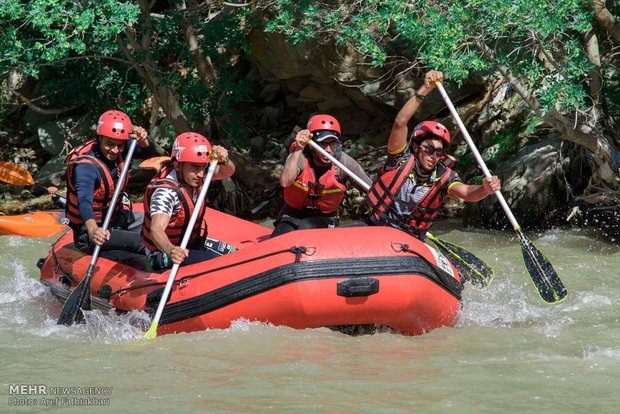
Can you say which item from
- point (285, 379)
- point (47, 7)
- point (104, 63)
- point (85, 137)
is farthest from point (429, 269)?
point (85, 137)

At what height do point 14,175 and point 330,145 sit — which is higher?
point 330,145

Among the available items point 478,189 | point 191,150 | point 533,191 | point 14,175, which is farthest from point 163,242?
point 14,175

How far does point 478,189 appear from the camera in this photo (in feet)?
16.3

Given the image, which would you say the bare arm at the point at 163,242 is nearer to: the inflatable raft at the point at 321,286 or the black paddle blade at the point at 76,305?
the inflatable raft at the point at 321,286

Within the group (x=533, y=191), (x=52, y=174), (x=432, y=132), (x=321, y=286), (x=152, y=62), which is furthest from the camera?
(x=52, y=174)

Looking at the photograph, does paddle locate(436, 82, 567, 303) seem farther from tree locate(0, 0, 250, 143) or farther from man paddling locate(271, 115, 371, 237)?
tree locate(0, 0, 250, 143)

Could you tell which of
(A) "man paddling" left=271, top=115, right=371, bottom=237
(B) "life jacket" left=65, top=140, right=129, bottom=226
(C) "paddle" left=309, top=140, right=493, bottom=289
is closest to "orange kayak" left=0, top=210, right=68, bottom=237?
(B) "life jacket" left=65, top=140, right=129, bottom=226

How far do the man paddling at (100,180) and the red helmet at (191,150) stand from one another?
0.95 metres

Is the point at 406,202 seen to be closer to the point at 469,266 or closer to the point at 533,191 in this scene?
the point at 469,266

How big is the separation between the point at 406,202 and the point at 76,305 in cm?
260

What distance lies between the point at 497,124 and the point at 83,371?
683 cm

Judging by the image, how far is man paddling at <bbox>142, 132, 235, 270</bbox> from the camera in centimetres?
488

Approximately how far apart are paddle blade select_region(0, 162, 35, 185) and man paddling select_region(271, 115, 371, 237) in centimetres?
474

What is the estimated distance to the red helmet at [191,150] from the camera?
5090 mm
